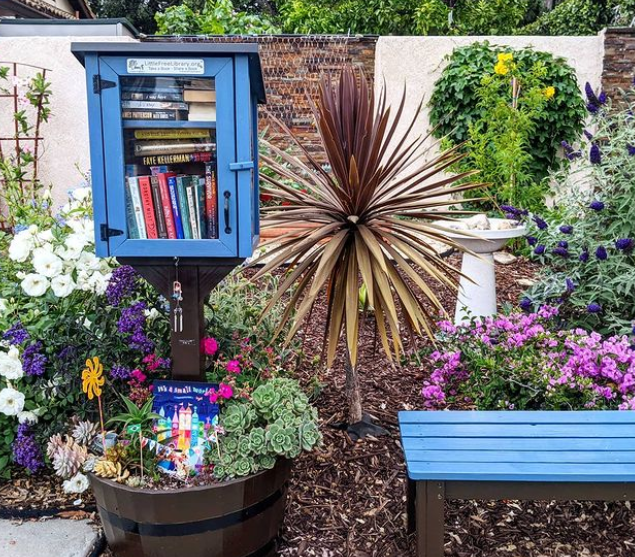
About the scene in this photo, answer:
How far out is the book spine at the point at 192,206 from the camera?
6.87ft

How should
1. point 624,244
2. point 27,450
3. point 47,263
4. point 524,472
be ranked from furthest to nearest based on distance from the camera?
point 624,244
point 27,450
point 47,263
point 524,472

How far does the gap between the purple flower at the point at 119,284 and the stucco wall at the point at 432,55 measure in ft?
16.9

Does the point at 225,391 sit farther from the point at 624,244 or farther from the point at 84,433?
the point at 624,244

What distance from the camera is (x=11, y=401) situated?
2590mm

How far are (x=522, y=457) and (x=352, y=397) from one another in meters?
1.05

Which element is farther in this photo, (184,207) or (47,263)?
(47,263)

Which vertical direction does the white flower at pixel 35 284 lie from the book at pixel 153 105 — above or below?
below

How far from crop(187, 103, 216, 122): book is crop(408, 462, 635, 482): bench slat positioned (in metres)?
1.31

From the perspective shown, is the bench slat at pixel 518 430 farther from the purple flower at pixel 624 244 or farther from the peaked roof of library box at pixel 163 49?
the peaked roof of library box at pixel 163 49

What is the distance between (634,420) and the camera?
2314mm

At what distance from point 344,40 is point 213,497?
6.25 metres

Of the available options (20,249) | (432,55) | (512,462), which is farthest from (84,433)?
(432,55)

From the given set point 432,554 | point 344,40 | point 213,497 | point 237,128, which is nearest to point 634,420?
point 432,554

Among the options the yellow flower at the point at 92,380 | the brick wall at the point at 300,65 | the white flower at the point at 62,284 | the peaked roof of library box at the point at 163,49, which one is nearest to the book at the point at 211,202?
the peaked roof of library box at the point at 163,49
